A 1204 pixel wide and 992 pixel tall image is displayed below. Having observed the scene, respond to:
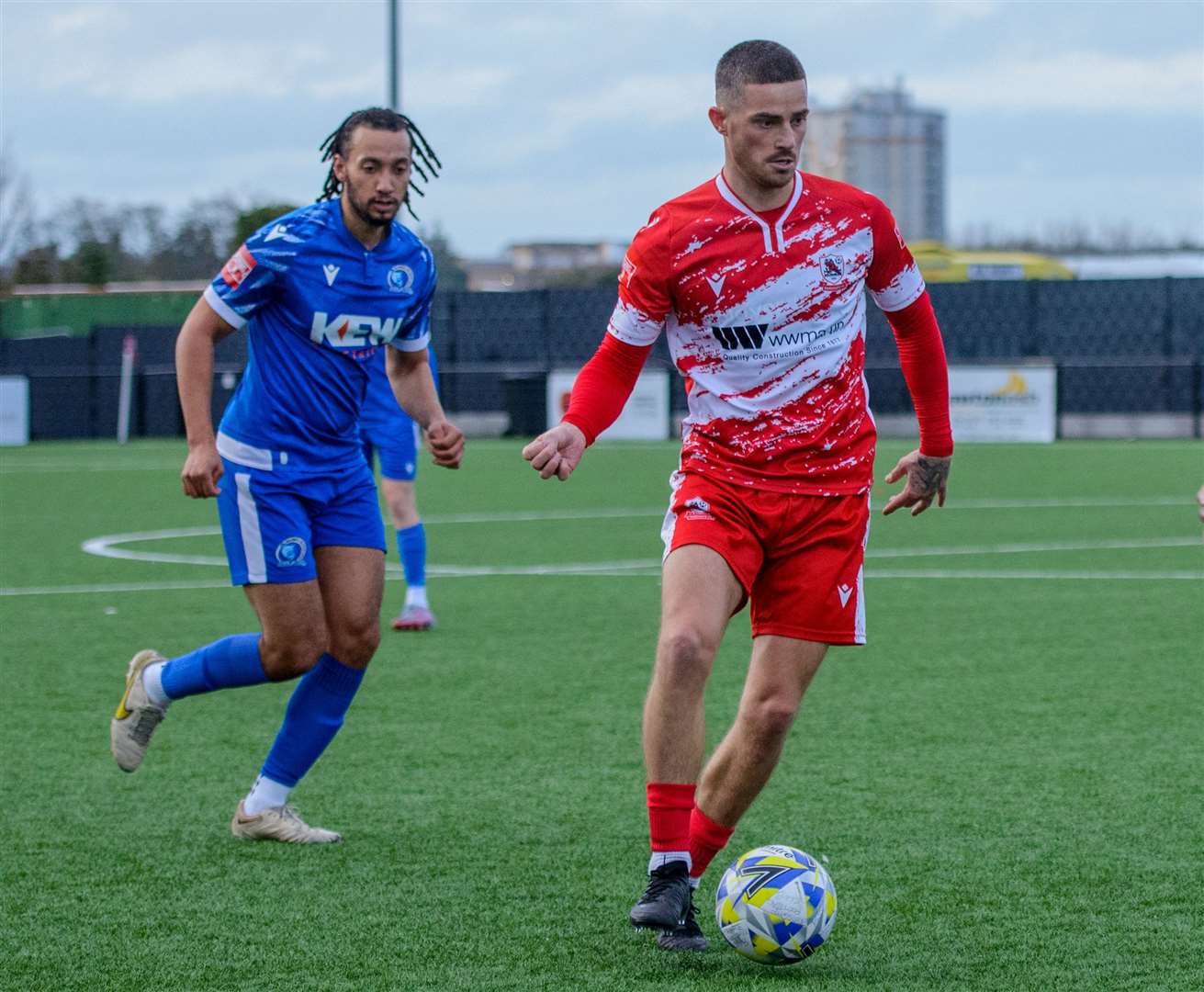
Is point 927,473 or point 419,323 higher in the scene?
point 419,323

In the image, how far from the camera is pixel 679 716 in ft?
14.5

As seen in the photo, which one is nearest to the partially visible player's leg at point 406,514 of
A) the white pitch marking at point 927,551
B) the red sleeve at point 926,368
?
the white pitch marking at point 927,551

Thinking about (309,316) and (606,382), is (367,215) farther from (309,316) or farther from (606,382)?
(606,382)

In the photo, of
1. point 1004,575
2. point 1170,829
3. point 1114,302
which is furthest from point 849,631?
point 1114,302

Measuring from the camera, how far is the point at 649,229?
4.64 m

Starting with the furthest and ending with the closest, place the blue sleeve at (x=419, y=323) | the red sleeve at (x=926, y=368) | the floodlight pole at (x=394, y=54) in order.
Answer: the floodlight pole at (x=394, y=54)
the blue sleeve at (x=419, y=323)
the red sleeve at (x=926, y=368)

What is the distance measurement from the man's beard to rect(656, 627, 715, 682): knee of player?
1769 millimetres

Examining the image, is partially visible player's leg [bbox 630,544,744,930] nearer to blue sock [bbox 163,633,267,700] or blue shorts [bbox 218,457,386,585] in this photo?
blue shorts [bbox 218,457,386,585]

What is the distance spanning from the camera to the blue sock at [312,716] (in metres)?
5.70

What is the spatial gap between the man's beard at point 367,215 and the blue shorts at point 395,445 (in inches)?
175

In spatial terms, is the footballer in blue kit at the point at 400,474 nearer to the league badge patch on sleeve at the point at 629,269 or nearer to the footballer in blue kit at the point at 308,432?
the footballer in blue kit at the point at 308,432

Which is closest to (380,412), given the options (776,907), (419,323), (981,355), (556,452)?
(419,323)

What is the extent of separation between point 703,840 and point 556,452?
42.5 inches

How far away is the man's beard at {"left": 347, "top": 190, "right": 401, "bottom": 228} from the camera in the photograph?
18.0 ft
